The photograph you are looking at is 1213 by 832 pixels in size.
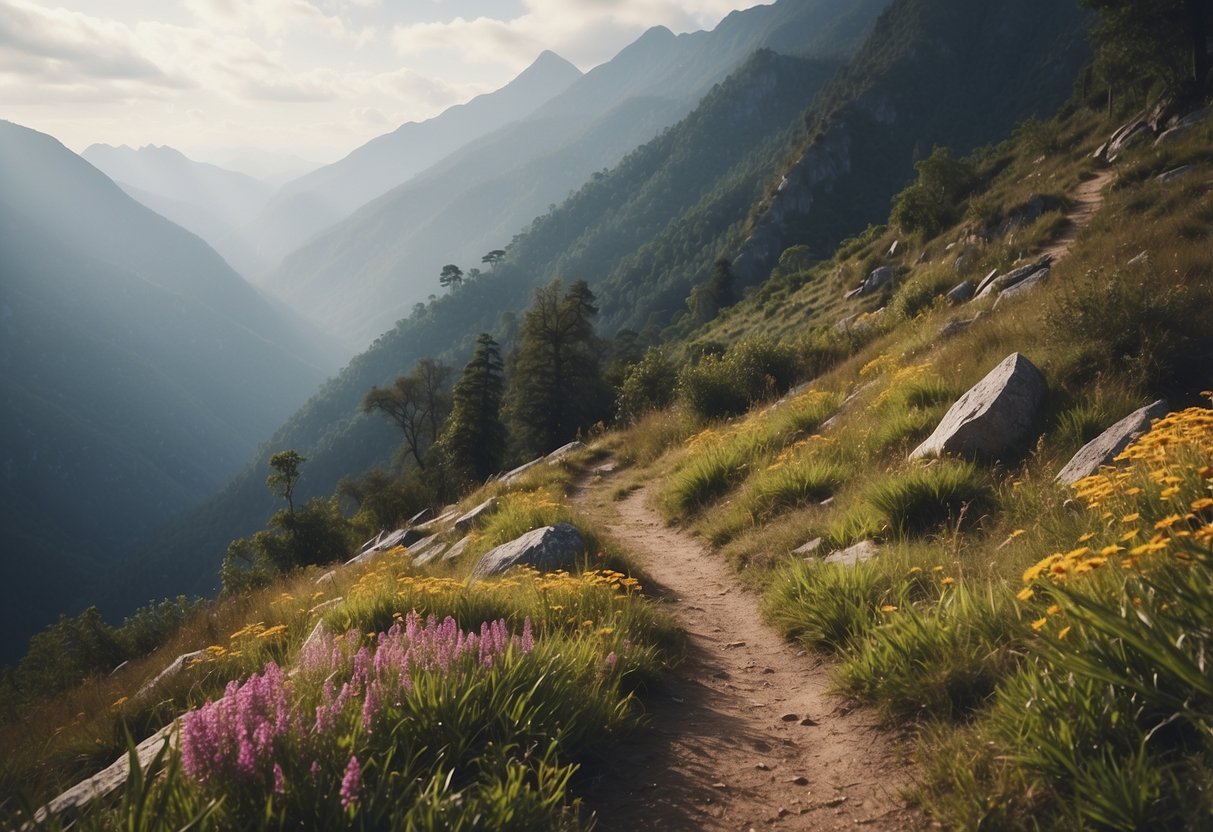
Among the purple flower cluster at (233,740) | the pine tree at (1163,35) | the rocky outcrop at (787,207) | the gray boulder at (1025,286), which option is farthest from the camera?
the rocky outcrop at (787,207)

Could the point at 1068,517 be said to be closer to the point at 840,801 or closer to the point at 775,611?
the point at 775,611

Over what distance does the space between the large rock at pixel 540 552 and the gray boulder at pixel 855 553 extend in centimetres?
270

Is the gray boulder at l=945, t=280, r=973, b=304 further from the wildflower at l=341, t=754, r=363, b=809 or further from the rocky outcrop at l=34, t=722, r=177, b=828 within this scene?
the rocky outcrop at l=34, t=722, r=177, b=828

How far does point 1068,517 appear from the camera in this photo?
4.48 meters

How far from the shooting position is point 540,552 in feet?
23.7

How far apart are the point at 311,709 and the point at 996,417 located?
20.9 feet

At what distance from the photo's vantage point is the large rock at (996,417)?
6477mm

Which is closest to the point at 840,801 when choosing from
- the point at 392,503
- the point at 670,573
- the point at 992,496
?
the point at 992,496

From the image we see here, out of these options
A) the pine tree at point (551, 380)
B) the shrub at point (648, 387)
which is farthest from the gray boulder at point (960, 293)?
the pine tree at point (551, 380)

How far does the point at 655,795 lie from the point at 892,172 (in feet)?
519

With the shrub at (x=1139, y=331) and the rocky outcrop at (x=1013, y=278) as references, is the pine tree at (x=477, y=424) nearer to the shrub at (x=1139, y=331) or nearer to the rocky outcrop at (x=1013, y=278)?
the rocky outcrop at (x=1013, y=278)

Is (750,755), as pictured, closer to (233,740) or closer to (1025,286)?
(233,740)

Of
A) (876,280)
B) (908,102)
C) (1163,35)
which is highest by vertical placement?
(908,102)

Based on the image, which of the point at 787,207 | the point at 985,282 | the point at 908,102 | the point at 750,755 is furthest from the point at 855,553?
the point at 908,102
